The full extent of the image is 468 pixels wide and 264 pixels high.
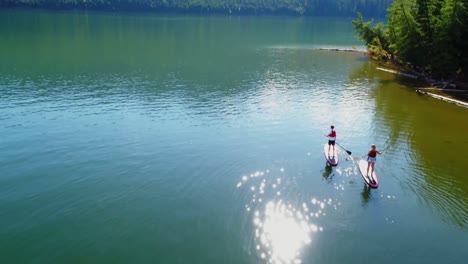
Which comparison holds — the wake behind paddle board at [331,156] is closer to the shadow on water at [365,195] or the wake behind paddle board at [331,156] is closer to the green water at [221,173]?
the green water at [221,173]

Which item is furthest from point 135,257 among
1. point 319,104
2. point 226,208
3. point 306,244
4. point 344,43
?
point 344,43

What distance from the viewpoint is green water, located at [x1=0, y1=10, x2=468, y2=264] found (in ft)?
68.5

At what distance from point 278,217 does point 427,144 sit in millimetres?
21562

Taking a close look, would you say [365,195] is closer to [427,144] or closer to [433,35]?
[427,144]

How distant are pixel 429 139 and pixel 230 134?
20799 mm

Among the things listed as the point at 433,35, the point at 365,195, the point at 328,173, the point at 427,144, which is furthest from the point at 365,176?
the point at 433,35

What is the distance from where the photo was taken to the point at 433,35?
58.7 meters

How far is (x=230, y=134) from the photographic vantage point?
3822 centimetres

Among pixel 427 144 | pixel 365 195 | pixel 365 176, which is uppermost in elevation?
pixel 427 144

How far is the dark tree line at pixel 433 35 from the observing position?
178 ft

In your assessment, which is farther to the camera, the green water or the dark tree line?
the dark tree line

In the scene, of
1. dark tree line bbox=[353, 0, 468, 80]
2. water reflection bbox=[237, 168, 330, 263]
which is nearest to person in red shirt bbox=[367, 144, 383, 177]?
water reflection bbox=[237, 168, 330, 263]

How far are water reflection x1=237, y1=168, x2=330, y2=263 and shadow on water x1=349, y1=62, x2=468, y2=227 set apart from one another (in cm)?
847

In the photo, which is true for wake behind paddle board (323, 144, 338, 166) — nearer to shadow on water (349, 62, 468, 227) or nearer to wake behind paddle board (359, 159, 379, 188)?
wake behind paddle board (359, 159, 379, 188)
